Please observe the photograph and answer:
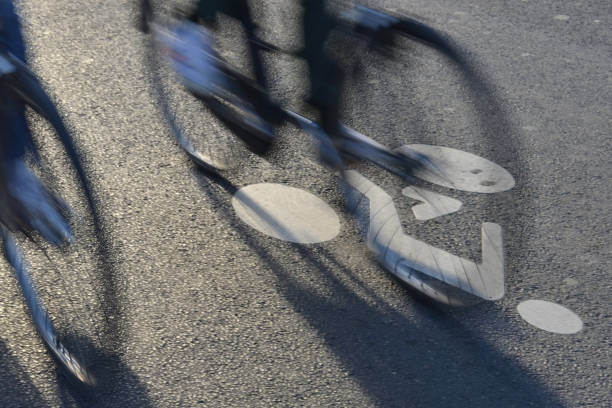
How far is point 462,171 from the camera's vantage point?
372 cm

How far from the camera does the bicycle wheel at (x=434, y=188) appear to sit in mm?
3027

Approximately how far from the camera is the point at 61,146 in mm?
2326

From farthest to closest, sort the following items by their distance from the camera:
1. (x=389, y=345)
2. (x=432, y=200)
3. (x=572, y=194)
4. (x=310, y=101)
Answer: (x=572, y=194) < (x=432, y=200) < (x=310, y=101) < (x=389, y=345)

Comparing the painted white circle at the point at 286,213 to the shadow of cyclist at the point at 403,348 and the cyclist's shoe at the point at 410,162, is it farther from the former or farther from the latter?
the cyclist's shoe at the point at 410,162

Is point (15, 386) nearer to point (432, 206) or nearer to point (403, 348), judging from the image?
point (403, 348)

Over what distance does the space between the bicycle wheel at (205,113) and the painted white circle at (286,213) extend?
214mm

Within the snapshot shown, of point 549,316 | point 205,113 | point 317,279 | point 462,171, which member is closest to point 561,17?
point 462,171

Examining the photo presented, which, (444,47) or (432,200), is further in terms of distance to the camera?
(432,200)

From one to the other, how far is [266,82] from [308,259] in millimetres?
774

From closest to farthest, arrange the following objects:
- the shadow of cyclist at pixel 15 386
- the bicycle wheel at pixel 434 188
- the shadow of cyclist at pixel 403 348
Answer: the shadow of cyclist at pixel 15 386 → the shadow of cyclist at pixel 403 348 → the bicycle wheel at pixel 434 188

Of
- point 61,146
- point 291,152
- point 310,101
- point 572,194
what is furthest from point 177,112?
point 572,194

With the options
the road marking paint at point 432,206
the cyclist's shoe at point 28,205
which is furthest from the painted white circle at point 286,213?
the cyclist's shoe at point 28,205

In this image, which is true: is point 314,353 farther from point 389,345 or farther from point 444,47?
point 444,47

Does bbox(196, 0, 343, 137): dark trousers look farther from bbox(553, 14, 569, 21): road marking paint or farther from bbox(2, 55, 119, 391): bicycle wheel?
bbox(553, 14, 569, 21): road marking paint
